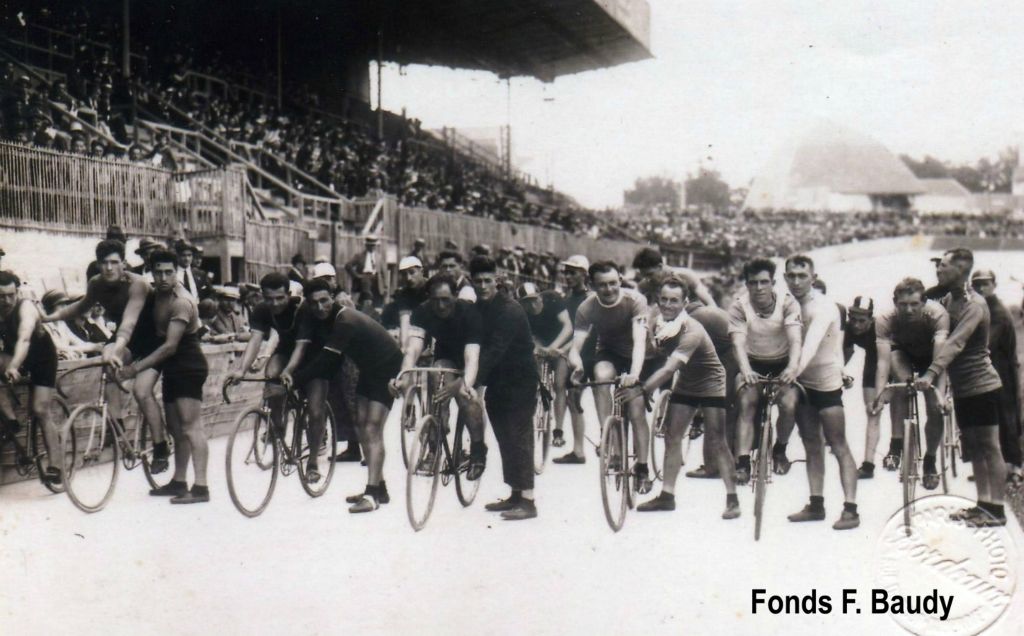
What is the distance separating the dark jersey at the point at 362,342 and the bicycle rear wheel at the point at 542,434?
1.86m

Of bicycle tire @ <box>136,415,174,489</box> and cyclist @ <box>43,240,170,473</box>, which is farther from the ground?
cyclist @ <box>43,240,170,473</box>

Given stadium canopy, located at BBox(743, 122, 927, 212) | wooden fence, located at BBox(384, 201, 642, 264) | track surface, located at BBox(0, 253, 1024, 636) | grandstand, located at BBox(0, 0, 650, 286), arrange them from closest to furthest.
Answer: track surface, located at BBox(0, 253, 1024, 636)
grandstand, located at BBox(0, 0, 650, 286)
stadium canopy, located at BBox(743, 122, 927, 212)
wooden fence, located at BBox(384, 201, 642, 264)

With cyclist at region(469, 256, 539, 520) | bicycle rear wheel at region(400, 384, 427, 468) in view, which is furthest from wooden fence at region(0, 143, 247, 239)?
cyclist at region(469, 256, 539, 520)

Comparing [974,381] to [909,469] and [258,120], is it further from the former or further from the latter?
[258,120]

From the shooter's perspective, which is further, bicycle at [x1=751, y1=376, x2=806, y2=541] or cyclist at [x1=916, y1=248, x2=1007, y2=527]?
cyclist at [x1=916, y1=248, x2=1007, y2=527]

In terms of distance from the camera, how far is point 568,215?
2772 centimetres

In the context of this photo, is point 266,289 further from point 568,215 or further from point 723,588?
point 568,215

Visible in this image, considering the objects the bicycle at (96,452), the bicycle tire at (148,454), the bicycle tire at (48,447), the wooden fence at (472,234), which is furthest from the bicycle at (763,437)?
the wooden fence at (472,234)

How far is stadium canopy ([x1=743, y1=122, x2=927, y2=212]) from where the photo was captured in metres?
12.4

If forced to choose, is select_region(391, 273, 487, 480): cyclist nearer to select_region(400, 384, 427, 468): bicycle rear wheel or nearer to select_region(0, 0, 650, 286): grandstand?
select_region(400, 384, 427, 468): bicycle rear wheel

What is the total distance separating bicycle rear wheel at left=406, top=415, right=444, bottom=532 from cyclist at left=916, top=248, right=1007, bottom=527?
11.0ft

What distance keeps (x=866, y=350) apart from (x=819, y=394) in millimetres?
1611

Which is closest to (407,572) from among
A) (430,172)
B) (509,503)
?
(509,503)

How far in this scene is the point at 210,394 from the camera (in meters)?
9.58
